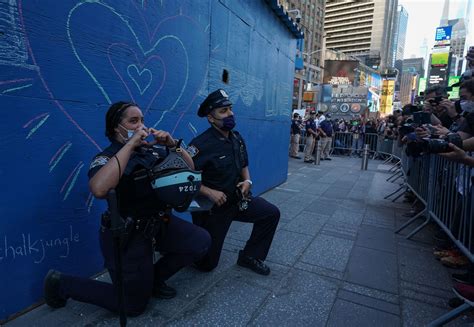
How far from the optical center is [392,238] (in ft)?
14.6

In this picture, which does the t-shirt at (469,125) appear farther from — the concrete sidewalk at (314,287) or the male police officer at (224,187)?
the male police officer at (224,187)

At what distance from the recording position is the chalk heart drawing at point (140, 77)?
2.90 meters

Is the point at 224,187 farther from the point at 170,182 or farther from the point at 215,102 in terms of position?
the point at 170,182

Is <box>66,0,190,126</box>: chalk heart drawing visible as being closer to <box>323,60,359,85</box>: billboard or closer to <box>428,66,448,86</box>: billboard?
<box>323,60,359,85</box>: billboard

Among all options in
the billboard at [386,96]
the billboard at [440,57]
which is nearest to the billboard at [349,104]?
the billboard at [440,57]

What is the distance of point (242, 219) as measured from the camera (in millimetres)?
3168

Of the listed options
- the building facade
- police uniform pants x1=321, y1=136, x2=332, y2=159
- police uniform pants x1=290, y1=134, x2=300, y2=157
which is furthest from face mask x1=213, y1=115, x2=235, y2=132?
the building facade

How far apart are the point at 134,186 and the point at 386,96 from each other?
95705mm

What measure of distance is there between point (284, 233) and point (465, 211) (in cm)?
211

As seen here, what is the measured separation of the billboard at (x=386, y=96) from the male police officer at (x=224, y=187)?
92.3 m

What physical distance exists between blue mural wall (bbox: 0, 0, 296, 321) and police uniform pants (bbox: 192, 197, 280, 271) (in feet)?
3.21

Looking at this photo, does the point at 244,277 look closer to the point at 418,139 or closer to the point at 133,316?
the point at 133,316

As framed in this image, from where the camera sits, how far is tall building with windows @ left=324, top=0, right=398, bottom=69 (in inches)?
4983

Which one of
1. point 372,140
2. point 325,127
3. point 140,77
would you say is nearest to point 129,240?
point 140,77
